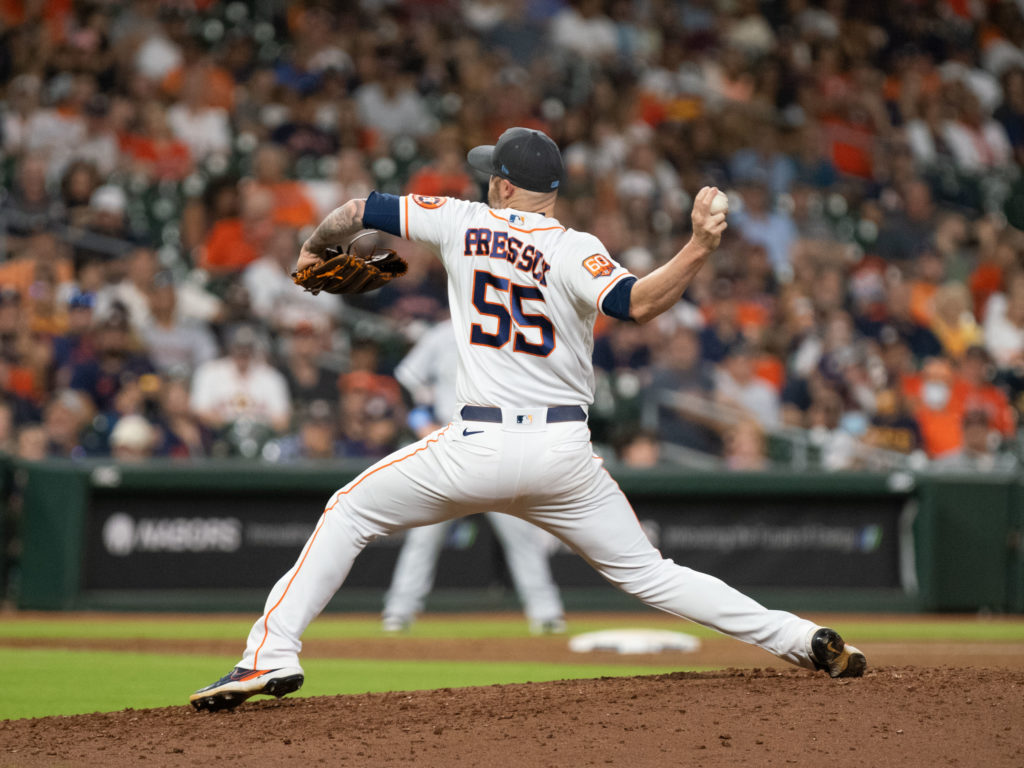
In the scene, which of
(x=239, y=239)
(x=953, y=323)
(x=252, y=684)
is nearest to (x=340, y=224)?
(x=252, y=684)

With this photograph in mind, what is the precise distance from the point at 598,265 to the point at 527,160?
0.51 meters

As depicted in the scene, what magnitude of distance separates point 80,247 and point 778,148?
7.91m

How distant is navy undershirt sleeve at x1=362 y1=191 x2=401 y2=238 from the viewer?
4.58 metres

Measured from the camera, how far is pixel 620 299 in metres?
4.16

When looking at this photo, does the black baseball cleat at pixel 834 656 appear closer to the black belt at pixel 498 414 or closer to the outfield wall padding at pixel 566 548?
the black belt at pixel 498 414

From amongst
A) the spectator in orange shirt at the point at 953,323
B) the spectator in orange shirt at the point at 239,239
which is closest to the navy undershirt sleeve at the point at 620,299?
the spectator in orange shirt at the point at 239,239

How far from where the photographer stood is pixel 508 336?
445 cm

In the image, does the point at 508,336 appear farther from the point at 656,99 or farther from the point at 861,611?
the point at 656,99

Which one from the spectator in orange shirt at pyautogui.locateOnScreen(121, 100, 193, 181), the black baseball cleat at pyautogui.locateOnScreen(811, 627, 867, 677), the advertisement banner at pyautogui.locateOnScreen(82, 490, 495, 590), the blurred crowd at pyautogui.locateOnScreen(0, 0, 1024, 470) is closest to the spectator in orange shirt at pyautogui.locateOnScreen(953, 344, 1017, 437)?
the blurred crowd at pyautogui.locateOnScreen(0, 0, 1024, 470)

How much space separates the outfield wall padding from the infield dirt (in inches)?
211

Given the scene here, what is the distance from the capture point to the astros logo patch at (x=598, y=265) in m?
4.26

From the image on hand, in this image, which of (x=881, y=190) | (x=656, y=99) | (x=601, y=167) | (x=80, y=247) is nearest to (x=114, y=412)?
(x=80, y=247)

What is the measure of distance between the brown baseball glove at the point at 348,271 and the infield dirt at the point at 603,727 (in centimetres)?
144

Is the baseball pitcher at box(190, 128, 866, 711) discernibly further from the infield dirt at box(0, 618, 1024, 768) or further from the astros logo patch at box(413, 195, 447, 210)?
the infield dirt at box(0, 618, 1024, 768)
